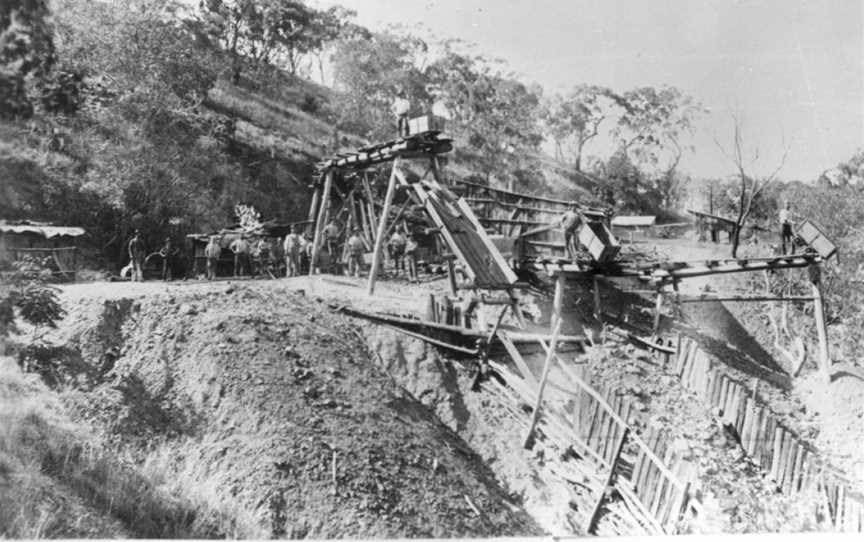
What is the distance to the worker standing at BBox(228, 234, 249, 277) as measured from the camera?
15227 millimetres

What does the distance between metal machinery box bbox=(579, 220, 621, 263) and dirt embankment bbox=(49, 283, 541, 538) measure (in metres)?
4.96

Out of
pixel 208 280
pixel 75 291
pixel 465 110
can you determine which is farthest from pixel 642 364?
pixel 465 110

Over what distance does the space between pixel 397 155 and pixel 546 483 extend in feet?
23.8

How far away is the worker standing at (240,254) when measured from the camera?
15.2 metres

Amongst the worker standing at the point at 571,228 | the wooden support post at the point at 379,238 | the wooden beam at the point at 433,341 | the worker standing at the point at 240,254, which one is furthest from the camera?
the worker standing at the point at 240,254

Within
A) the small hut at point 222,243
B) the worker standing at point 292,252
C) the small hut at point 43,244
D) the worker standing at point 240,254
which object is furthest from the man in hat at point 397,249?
the small hut at point 43,244

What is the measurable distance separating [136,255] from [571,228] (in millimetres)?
8584

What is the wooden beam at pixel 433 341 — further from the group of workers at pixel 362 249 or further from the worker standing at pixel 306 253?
the worker standing at pixel 306 253

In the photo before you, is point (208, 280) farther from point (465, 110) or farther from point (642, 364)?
point (465, 110)

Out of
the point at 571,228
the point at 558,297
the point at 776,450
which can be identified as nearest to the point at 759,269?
the point at 571,228

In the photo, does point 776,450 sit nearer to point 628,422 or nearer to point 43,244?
point 628,422

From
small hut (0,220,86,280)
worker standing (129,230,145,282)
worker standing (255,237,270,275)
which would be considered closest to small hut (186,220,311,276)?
worker standing (255,237,270,275)

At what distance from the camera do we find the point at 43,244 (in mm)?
9969

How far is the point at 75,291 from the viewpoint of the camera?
10039 mm
